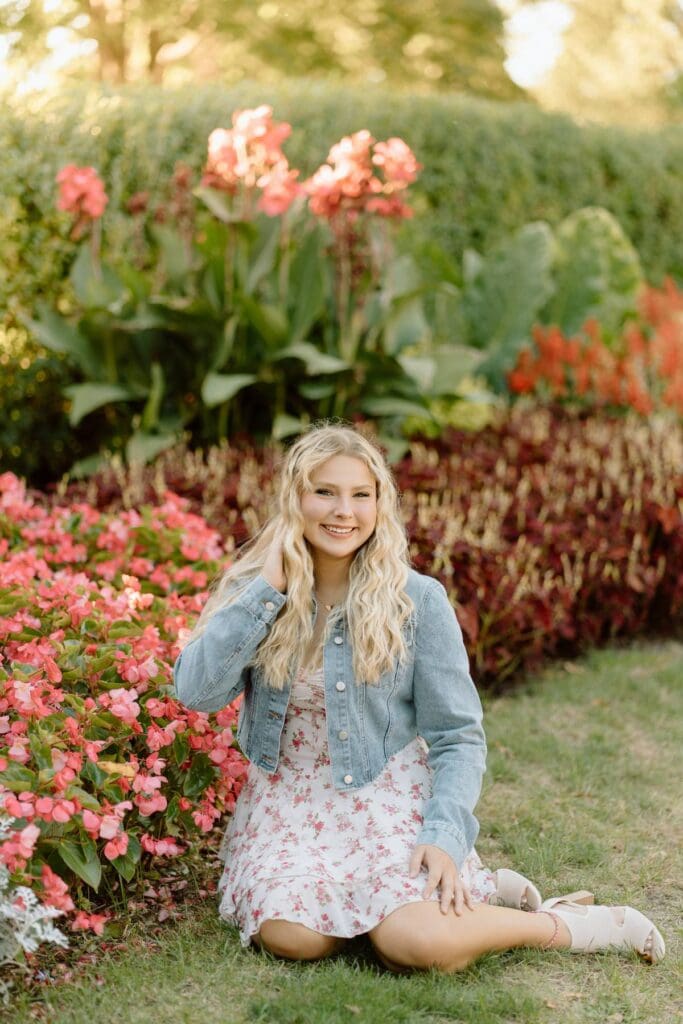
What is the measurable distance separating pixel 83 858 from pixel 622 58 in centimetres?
2626

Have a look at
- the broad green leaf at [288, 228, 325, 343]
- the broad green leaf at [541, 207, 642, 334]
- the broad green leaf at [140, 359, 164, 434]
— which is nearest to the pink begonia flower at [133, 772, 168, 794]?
the broad green leaf at [140, 359, 164, 434]

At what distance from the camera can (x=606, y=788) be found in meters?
3.70

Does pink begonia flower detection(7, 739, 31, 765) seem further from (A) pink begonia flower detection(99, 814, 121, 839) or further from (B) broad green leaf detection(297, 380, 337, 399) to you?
(B) broad green leaf detection(297, 380, 337, 399)

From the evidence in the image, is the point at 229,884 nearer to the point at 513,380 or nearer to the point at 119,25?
the point at 513,380

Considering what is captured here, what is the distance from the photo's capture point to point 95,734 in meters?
2.64

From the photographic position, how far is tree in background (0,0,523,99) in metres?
14.6

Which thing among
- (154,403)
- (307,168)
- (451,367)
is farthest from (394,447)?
(307,168)

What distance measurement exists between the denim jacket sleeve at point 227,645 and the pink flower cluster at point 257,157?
10.3 ft

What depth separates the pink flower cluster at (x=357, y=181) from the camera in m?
5.32

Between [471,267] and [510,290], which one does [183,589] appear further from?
[471,267]

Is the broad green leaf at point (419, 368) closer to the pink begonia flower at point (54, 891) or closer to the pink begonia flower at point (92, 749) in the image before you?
the pink begonia flower at point (92, 749)

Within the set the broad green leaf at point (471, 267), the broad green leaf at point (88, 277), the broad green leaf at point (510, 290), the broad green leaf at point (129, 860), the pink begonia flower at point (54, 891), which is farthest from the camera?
the broad green leaf at point (471, 267)

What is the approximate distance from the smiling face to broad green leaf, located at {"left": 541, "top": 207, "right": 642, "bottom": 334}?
20.6 feet

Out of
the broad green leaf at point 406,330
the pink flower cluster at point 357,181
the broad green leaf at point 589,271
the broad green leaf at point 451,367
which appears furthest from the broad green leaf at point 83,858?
the broad green leaf at point 589,271
